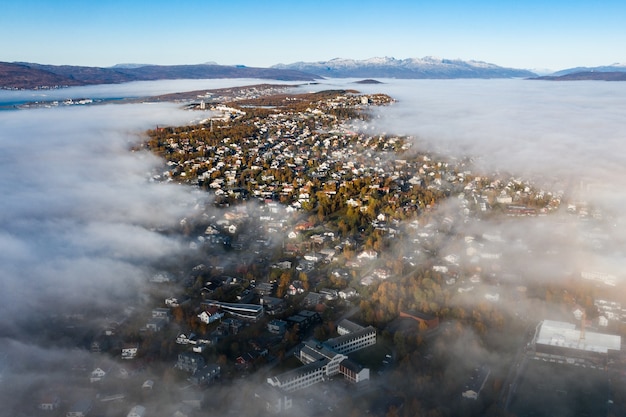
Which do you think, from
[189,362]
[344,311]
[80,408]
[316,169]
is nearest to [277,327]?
[344,311]

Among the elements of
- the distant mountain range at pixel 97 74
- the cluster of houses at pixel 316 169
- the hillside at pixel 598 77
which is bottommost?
the cluster of houses at pixel 316 169

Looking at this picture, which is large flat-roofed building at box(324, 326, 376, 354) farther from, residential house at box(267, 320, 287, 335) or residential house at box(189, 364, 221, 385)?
residential house at box(189, 364, 221, 385)

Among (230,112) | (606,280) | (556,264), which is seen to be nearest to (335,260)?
(556,264)

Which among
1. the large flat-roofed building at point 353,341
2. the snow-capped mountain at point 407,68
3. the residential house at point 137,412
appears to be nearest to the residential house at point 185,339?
the residential house at point 137,412

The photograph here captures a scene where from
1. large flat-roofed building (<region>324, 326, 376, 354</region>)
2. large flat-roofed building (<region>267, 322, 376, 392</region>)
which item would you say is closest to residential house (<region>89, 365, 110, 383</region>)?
large flat-roofed building (<region>267, 322, 376, 392</region>)

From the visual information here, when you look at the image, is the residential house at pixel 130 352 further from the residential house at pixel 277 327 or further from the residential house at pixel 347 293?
the residential house at pixel 347 293
